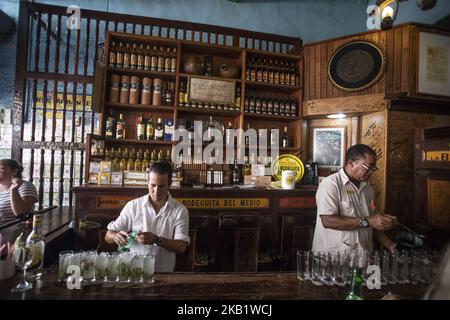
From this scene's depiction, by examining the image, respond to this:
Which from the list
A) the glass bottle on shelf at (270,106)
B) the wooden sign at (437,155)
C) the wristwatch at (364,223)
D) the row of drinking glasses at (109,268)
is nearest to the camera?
the row of drinking glasses at (109,268)

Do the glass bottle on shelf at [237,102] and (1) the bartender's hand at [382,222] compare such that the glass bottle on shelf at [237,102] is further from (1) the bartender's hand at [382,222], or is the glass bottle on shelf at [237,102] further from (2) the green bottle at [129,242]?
(2) the green bottle at [129,242]

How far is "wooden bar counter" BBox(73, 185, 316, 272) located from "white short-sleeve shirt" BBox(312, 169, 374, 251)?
40.3 inches

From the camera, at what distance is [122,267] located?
136cm

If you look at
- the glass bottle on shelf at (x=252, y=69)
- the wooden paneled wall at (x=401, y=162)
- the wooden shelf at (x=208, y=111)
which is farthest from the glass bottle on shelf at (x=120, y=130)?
the wooden paneled wall at (x=401, y=162)

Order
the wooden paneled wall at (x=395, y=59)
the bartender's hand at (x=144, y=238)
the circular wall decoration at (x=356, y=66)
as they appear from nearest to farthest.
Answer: the bartender's hand at (x=144, y=238), the wooden paneled wall at (x=395, y=59), the circular wall decoration at (x=356, y=66)

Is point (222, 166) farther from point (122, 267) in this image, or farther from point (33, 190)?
point (122, 267)

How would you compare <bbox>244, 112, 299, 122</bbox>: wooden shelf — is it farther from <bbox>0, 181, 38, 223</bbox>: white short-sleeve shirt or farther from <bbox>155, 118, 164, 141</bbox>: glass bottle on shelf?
<bbox>0, 181, 38, 223</bbox>: white short-sleeve shirt

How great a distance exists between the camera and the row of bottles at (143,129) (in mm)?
3533

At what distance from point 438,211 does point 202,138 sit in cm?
276

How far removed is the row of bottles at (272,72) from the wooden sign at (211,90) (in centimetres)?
35

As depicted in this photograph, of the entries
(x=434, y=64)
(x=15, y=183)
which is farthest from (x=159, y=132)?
(x=434, y=64)

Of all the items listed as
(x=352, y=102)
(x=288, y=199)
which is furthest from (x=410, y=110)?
(x=288, y=199)

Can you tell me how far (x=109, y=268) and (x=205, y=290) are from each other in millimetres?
496

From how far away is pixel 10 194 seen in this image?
2889 mm
